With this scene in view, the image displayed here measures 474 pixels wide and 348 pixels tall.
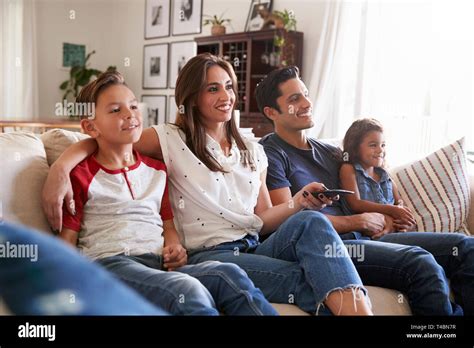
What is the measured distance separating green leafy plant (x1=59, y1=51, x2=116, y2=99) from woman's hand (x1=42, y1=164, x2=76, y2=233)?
13.3 feet

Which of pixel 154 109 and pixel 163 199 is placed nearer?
pixel 163 199

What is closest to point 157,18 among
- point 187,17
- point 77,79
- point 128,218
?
point 187,17

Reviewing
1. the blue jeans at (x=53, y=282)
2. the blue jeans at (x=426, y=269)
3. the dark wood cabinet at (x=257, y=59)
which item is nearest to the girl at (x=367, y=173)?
the blue jeans at (x=426, y=269)

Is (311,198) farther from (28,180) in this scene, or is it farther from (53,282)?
(53,282)

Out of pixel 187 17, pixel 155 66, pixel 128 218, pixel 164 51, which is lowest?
pixel 128 218

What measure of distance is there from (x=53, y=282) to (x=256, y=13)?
11.1ft

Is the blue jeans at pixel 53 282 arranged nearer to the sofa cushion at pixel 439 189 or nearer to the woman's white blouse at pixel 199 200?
the woman's white blouse at pixel 199 200

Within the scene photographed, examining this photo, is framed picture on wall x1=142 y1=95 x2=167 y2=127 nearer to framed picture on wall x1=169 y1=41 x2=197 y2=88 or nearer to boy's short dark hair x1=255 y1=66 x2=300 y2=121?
framed picture on wall x1=169 y1=41 x2=197 y2=88

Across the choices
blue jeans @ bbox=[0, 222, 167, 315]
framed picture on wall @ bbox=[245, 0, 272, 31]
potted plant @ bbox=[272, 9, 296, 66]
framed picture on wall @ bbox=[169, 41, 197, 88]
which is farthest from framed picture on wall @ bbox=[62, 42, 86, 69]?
blue jeans @ bbox=[0, 222, 167, 315]

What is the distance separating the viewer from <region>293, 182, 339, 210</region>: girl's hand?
4.06 ft

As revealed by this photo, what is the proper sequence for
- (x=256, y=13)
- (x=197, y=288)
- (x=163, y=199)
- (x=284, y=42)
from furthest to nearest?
(x=256, y=13)
(x=284, y=42)
(x=163, y=199)
(x=197, y=288)

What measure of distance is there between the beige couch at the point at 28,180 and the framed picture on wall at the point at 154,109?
3309mm

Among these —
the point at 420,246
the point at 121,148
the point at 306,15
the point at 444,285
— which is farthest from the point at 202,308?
the point at 306,15

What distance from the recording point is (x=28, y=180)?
1063 mm
